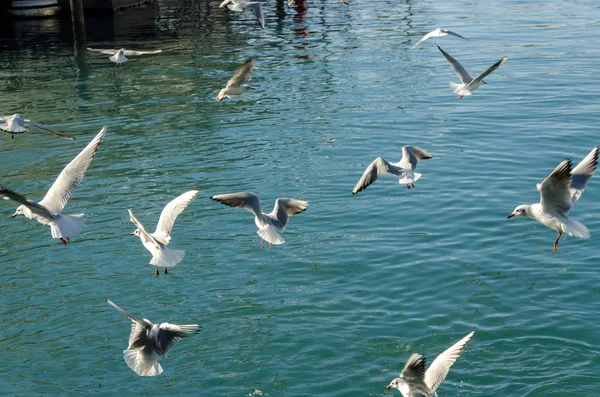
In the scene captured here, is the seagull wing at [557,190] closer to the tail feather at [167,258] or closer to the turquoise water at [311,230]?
the turquoise water at [311,230]

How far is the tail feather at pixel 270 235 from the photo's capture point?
37.5 ft

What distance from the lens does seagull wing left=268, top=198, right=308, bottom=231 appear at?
12.0 m

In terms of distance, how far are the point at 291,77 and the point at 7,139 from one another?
8.70 meters

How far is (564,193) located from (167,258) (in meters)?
4.88

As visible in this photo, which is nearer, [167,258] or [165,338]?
[165,338]

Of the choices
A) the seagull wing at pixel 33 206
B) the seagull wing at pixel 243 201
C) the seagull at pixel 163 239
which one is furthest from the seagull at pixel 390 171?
the seagull wing at pixel 33 206

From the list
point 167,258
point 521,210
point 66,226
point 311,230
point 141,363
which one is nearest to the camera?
point 141,363

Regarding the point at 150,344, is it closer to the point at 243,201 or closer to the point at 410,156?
the point at 243,201

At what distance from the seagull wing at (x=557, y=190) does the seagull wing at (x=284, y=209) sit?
3.17 meters

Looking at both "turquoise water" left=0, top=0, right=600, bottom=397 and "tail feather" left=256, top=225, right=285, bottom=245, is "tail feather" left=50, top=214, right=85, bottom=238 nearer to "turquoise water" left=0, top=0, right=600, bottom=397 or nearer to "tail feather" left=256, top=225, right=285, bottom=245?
"turquoise water" left=0, top=0, right=600, bottom=397

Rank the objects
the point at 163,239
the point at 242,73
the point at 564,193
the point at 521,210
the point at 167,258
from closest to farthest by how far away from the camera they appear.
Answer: the point at 167,258 < the point at 564,193 < the point at 163,239 < the point at 521,210 < the point at 242,73

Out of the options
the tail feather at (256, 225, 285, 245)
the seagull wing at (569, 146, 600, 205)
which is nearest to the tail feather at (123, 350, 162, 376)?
the tail feather at (256, 225, 285, 245)

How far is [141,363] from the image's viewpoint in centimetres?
979

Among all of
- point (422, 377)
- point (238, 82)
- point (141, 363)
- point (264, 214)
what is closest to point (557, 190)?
point (422, 377)
